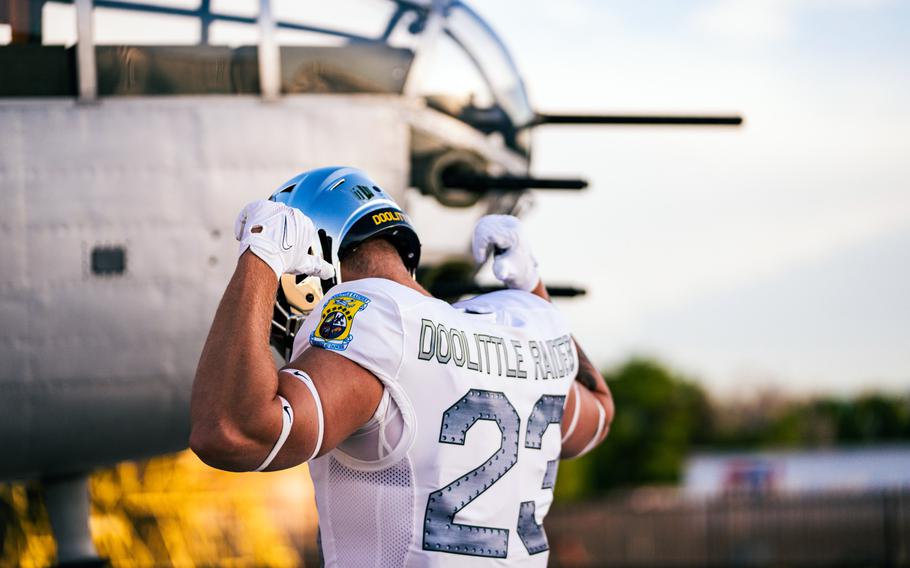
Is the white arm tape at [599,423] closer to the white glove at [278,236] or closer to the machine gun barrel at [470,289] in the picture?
the white glove at [278,236]

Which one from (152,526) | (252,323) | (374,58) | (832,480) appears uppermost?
(374,58)

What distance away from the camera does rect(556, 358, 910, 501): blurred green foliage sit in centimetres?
5712

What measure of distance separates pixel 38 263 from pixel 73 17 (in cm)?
119

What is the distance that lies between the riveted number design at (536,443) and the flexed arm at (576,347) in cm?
37

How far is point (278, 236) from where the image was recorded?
2.71 m

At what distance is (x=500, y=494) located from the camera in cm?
305

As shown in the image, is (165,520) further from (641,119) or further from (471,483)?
(471,483)

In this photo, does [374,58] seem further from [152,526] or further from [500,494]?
[152,526]

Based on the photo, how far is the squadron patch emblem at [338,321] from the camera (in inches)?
107

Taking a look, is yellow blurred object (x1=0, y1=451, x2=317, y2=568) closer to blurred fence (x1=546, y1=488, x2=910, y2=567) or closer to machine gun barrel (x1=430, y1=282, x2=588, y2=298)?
blurred fence (x1=546, y1=488, x2=910, y2=567)

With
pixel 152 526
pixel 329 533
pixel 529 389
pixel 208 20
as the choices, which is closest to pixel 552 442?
pixel 529 389

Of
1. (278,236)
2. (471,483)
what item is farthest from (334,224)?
(471,483)

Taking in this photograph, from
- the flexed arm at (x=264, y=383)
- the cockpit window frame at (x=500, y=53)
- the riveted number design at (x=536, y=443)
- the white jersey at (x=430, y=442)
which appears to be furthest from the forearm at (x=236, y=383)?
the cockpit window frame at (x=500, y=53)

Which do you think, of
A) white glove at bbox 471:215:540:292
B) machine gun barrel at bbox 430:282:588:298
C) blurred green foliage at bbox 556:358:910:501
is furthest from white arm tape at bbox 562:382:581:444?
blurred green foliage at bbox 556:358:910:501
